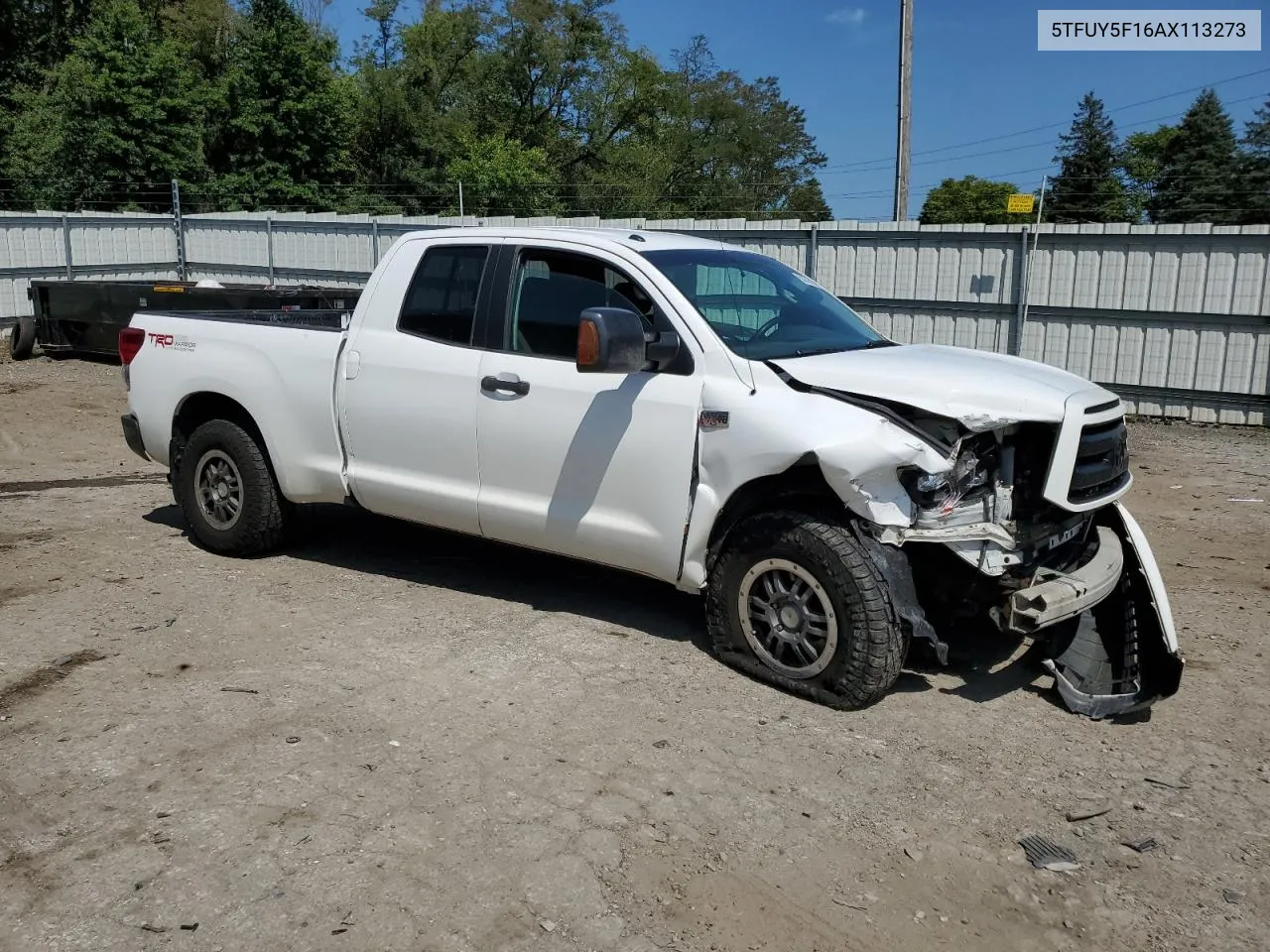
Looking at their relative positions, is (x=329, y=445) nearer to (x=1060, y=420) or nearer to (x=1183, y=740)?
(x=1060, y=420)

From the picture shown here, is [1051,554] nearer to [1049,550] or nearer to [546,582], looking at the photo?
[1049,550]

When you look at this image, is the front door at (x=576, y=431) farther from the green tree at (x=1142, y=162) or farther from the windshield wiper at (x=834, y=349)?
the green tree at (x=1142, y=162)

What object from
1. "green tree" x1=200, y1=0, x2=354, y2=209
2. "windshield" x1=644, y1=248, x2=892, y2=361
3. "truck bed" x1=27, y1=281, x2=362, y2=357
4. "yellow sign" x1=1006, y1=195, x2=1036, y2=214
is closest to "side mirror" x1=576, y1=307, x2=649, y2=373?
"windshield" x1=644, y1=248, x2=892, y2=361

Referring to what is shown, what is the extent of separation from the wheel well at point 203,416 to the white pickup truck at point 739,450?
A: 288mm

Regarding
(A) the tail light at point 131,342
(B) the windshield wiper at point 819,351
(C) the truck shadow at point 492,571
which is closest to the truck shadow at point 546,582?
(C) the truck shadow at point 492,571

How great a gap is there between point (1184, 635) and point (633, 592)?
2863 mm

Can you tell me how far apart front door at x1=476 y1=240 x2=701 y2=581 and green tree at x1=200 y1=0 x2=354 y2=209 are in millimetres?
34723

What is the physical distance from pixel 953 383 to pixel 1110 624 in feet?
4.60

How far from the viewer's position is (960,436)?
4.58 meters

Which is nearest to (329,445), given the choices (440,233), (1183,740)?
(440,233)

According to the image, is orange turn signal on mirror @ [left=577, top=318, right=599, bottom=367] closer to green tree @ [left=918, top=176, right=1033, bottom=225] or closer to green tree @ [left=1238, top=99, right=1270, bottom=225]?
green tree @ [left=1238, top=99, right=1270, bottom=225]

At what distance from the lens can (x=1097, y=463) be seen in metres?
4.79

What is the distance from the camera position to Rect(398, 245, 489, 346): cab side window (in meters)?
5.82

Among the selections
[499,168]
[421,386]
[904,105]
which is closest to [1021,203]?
[904,105]
